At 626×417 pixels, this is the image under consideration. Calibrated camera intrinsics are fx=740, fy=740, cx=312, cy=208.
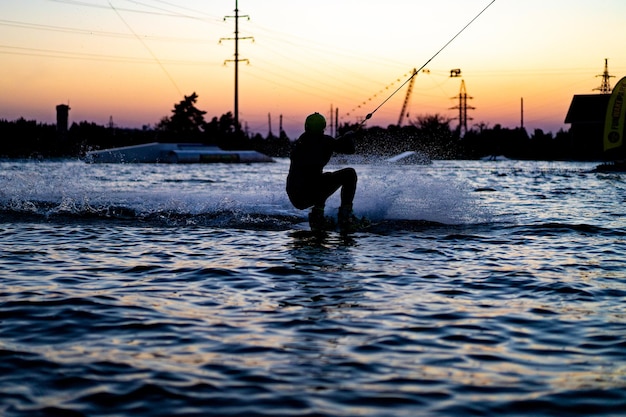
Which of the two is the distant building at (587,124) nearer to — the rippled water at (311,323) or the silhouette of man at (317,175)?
the rippled water at (311,323)

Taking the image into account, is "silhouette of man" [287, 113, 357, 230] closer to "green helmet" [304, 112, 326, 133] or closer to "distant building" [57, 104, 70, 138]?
"green helmet" [304, 112, 326, 133]

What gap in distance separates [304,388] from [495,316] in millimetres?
2199

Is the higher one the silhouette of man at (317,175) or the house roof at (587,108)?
the house roof at (587,108)

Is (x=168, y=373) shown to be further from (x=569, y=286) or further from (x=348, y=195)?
(x=348, y=195)

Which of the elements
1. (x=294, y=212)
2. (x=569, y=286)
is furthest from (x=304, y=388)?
(x=294, y=212)

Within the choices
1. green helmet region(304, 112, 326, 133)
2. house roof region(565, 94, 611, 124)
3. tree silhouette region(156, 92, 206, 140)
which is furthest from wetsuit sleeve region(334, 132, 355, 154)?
tree silhouette region(156, 92, 206, 140)

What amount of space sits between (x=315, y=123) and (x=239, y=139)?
67.3 m

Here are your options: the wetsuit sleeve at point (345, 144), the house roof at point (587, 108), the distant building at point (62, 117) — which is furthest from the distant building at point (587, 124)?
the wetsuit sleeve at point (345, 144)

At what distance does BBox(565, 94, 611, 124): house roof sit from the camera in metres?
71.8

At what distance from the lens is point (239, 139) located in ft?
255

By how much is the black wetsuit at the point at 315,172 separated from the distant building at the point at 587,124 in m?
65.7

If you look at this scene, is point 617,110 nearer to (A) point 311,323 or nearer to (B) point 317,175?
(B) point 317,175

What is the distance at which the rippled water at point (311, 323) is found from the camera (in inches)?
146

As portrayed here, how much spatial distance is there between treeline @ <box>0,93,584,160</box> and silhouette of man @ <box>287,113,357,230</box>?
127ft
